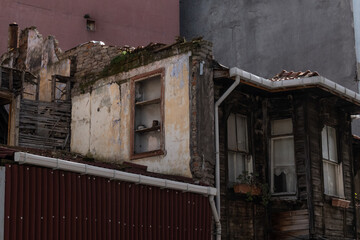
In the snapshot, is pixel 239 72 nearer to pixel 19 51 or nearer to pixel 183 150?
pixel 183 150

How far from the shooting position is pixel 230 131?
13.7 m

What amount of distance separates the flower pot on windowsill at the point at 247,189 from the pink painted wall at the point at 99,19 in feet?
38.8

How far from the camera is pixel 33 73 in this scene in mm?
18297

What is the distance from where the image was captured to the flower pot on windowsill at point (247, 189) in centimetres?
1310

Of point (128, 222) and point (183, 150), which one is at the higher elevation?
point (183, 150)

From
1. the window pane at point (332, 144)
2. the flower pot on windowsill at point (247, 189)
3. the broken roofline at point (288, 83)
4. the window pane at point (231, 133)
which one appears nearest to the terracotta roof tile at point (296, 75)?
the broken roofline at point (288, 83)

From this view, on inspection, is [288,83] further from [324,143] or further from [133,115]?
[133,115]

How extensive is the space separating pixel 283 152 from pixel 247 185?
1340mm

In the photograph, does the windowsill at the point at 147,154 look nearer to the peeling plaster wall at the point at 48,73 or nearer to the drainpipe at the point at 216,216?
the drainpipe at the point at 216,216

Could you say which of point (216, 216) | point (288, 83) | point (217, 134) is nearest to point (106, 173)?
point (216, 216)

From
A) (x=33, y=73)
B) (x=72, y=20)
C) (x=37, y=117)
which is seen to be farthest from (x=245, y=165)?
(x=72, y=20)

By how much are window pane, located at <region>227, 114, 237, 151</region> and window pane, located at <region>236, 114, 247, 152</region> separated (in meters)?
0.12

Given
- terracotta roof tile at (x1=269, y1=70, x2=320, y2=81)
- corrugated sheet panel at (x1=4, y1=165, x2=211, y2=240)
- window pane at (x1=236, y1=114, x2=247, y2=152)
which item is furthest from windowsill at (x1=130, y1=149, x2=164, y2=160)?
terracotta roof tile at (x1=269, y1=70, x2=320, y2=81)

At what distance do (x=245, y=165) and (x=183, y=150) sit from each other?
1.65 meters
